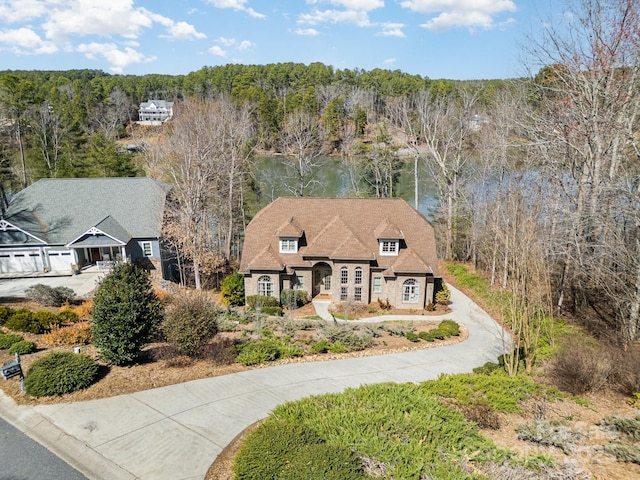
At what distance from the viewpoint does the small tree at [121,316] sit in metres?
13.1

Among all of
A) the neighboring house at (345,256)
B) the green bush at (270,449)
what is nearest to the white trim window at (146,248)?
the neighboring house at (345,256)

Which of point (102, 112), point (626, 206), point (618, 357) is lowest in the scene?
point (618, 357)

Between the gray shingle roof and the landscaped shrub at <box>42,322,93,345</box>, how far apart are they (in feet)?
43.0

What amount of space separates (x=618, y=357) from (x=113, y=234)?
28.1 m

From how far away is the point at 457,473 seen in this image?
759cm

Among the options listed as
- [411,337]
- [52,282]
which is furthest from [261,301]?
[52,282]

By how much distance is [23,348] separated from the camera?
1452 centimetres

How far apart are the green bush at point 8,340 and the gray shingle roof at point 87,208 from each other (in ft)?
43.7

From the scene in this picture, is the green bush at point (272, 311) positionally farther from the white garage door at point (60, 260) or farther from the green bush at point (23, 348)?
the white garage door at point (60, 260)

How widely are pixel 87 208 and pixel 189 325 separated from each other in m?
21.0

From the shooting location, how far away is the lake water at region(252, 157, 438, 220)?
1903 inches

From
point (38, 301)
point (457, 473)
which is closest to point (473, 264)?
point (457, 473)

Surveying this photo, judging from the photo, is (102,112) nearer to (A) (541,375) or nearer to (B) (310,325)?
(B) (310,325)

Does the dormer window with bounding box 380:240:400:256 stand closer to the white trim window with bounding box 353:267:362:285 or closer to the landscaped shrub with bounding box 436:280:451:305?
the white trim window with bounding box 353:267:362:285
